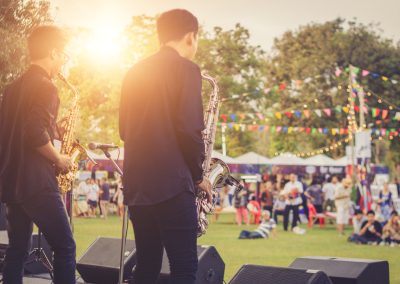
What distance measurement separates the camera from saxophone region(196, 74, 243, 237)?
Answer: 16.0ft

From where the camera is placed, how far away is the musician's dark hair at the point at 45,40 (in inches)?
189

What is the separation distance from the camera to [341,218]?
18.7m

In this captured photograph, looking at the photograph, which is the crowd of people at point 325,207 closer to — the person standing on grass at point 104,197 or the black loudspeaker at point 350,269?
the person standing on grass at point 104,197

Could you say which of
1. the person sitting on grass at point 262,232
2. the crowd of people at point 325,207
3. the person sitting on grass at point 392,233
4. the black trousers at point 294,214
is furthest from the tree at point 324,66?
the person sitting on grass at point 392,233

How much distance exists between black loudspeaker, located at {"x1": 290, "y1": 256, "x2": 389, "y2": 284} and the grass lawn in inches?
135

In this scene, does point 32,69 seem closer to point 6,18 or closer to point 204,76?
point 204,76

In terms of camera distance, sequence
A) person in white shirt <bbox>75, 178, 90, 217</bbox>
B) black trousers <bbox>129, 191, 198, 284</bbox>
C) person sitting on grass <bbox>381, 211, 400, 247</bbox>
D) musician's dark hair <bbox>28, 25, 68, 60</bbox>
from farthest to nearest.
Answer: person in white shirt <bbox>75, 178, 90, 217</bbox> → person sitting on grass <bbox>381, 211, 400, 247</bbox> → musician's dark hair <bbox>28, 25, 68, 60</bbox> → black trousers <bbox>129, 191, 198, 284</bbox>

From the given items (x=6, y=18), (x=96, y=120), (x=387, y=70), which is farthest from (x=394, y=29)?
(x=6, y=18)

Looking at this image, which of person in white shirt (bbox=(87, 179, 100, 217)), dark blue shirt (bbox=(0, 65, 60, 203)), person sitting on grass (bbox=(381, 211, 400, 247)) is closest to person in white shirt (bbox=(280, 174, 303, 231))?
person sitting on grass (bbox=(381, 211, 400, 247))

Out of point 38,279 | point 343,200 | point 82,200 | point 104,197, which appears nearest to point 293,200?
point 343,200

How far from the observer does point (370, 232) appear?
1584cm

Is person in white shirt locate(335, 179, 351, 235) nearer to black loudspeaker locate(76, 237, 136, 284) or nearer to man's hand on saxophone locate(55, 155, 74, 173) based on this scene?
black loudspeaker locate(76, 237, 136, 284)

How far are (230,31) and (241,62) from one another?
1.97 metres

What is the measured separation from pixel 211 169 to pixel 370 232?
37.4 ft
